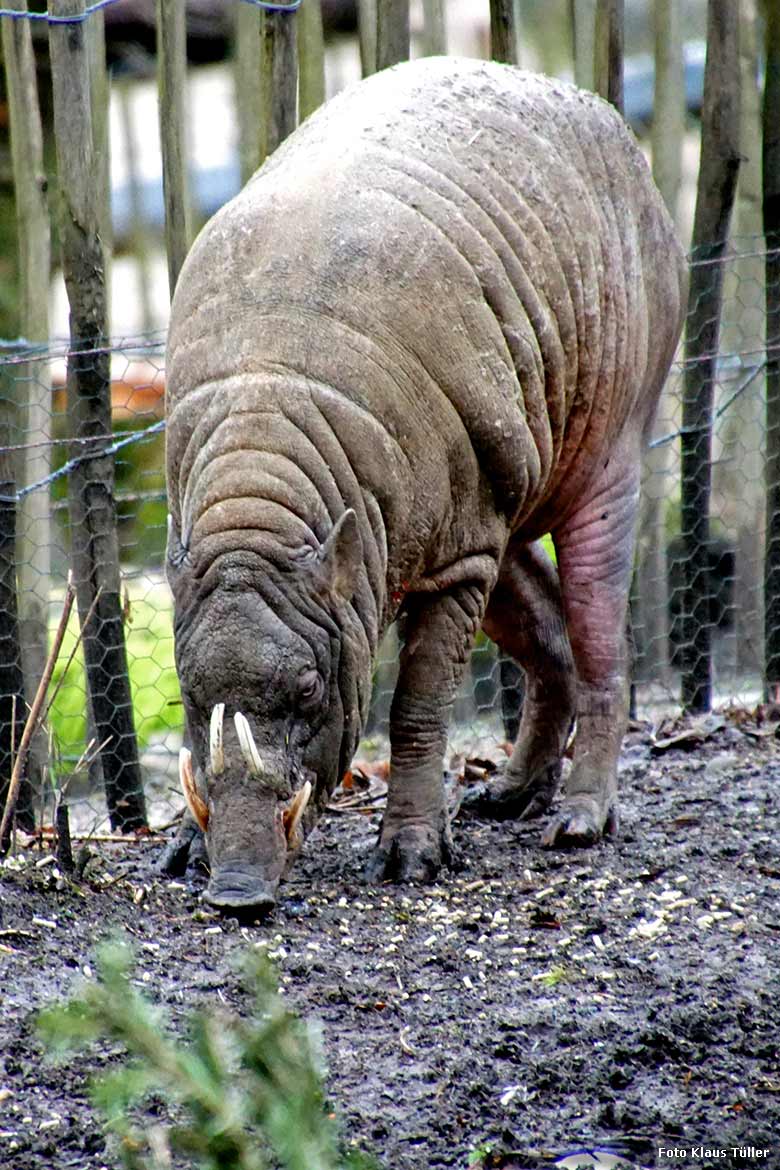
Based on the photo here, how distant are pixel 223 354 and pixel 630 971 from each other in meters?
1.97

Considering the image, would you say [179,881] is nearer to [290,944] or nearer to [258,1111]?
[290,944]

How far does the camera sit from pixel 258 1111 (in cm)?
126

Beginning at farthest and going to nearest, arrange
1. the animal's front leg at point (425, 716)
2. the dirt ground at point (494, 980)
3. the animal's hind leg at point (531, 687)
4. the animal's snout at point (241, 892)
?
the animal's hind leg at point (531, 687) < the animal's front leg at point (425, 716) < the animal's snout at point (241, 892) < the dirt ground at point (494, 980)

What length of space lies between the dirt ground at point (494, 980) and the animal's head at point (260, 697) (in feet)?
0.81

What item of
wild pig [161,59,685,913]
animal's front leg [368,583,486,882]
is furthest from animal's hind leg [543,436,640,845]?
animal's front leg [368,583,486,882]

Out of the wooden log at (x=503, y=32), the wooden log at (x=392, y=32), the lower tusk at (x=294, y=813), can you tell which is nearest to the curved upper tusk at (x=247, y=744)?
the lower tusk at (x=294, y=813)

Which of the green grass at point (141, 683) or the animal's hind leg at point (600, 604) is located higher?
the animal's hind leg at point (600, 604)

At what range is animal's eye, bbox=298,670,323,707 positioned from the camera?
4148mm

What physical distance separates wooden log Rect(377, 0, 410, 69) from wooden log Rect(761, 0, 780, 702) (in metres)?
1.97

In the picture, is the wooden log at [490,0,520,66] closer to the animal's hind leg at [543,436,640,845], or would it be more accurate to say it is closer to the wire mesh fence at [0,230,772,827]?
the wire mesh fence at [0,230,772,827]

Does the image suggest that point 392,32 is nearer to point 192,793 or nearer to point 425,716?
point 425,716

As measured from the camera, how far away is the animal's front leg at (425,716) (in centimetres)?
472

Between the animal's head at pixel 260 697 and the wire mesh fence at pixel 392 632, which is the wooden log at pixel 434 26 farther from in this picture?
the animal's head at pixel 260 697

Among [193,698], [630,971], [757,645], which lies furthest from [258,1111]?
[757,645]
